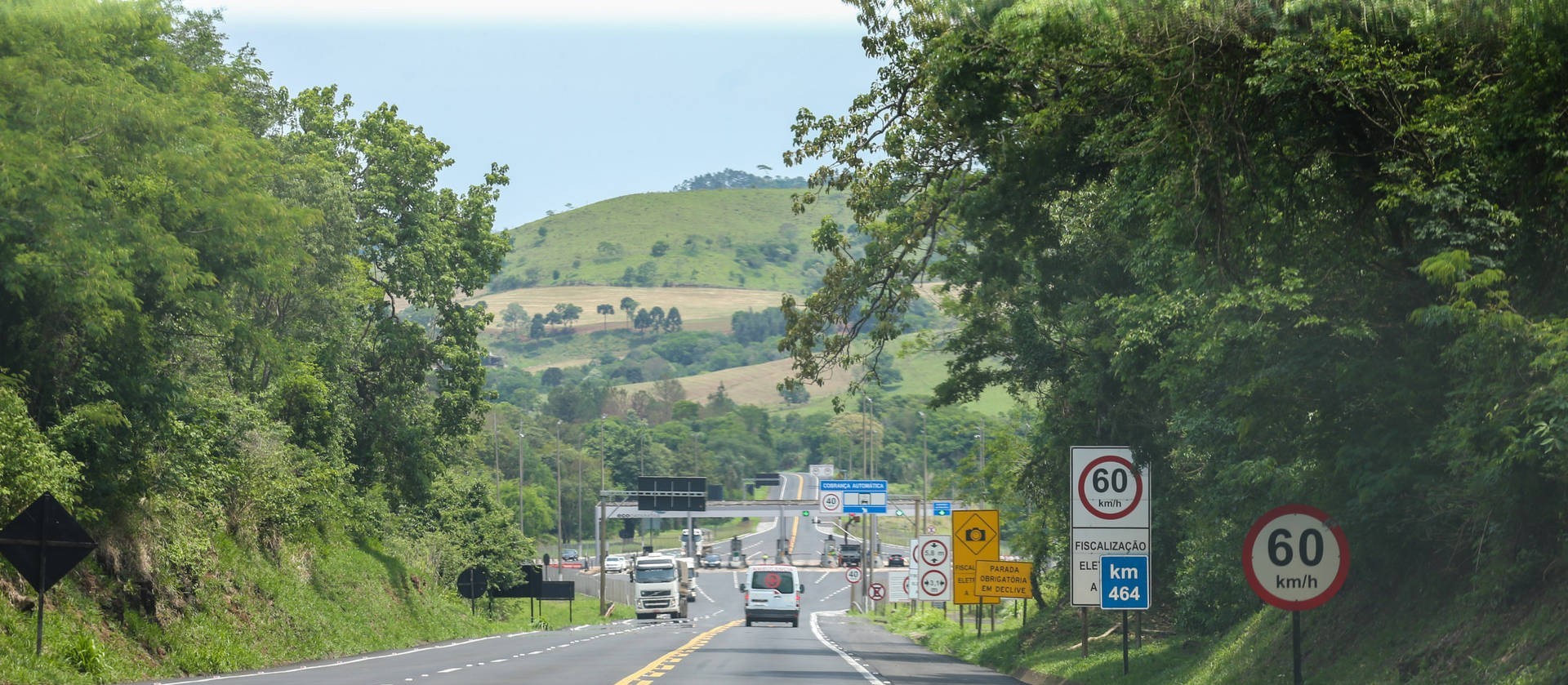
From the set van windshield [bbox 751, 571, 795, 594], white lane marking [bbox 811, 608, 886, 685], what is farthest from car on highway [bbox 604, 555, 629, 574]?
white lane marking [bbox 811, 608, 886, 685]

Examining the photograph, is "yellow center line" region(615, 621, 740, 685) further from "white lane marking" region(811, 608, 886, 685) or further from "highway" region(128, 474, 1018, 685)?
"white lane marking" region(811, 608, 886, 685)

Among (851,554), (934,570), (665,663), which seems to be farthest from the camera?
(851,554)

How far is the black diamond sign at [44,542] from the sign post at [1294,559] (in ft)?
48.8

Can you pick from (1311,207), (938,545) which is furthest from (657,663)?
(938,545)

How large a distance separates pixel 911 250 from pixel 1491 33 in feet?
37.2

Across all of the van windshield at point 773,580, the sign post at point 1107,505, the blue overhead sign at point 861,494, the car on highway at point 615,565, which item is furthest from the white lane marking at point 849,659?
the car on highway at point 615,565

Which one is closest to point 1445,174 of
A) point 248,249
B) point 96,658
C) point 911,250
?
point 911,250

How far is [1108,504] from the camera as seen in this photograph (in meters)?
20.5

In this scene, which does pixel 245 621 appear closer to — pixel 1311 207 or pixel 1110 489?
pixel 1110 489

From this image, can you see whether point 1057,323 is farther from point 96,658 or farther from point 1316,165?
point 96,658

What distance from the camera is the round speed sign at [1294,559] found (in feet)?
42.5

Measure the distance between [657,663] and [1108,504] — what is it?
9.78m

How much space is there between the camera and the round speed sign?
42.5 ft

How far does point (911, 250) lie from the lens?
24.5 m
